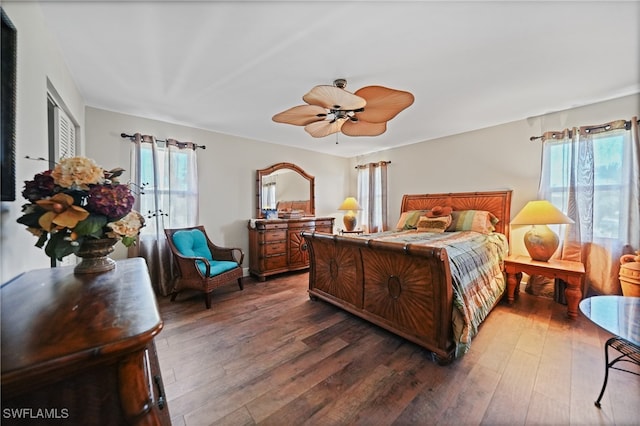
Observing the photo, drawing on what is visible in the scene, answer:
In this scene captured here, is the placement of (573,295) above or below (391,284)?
below

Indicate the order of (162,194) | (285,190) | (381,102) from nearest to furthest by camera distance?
(381,102), (162,194), (285,190)

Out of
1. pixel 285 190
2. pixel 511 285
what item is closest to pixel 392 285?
pixel 511 285

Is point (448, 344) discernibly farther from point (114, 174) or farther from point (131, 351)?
point (114, 174)

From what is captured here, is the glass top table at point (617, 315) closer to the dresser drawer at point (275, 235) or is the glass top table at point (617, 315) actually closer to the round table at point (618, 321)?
the round table at point (618, 321)

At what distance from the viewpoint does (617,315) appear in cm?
154

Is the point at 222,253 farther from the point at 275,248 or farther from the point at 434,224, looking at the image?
the point at 434,224

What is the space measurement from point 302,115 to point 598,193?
348 cm

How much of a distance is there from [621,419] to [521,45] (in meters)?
2.48

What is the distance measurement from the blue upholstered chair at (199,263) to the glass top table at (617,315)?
3.30 metres

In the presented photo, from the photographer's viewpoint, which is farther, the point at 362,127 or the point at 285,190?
the point at 285,190

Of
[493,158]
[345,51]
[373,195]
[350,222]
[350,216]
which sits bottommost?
[350,222]

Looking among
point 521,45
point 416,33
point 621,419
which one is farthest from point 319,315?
point 521,45

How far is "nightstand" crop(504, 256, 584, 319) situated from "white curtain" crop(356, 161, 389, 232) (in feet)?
7.57

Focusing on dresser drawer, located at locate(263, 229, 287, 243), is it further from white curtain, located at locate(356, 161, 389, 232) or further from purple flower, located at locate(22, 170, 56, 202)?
purple flower, located at locate(22, 170, 56, 202)
